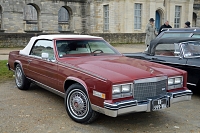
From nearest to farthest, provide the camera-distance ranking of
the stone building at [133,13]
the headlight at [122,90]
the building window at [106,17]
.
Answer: the headlight at [122,90], the stone building at [133,13], the building window at [106,17]

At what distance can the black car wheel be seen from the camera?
6812 mm

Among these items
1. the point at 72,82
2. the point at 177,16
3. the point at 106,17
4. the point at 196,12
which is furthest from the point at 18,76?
the point at 196,12

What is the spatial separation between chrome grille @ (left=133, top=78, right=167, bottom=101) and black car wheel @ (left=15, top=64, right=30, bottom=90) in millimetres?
3622

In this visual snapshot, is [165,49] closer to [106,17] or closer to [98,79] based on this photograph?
[98,79]

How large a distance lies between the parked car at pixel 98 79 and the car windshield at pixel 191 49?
1762 mm

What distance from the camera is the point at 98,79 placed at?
4156 mm

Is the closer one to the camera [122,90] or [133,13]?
[122,90]

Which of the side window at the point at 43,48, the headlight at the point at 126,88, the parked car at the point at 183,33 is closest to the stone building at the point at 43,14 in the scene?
the parked car at the point at 183,33

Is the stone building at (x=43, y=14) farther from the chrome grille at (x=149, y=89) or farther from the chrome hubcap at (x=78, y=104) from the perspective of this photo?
the chrome grille at (x=149, y=89)

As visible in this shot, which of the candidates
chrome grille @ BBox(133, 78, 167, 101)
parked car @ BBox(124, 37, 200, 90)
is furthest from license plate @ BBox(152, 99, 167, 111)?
parked car @ BBox(124, 37, 200, 90)

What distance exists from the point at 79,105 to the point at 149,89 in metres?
1.28

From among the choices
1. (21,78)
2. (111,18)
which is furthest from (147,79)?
(111,18)

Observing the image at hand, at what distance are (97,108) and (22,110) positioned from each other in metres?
1.99

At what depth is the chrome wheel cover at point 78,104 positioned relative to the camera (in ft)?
14.8
